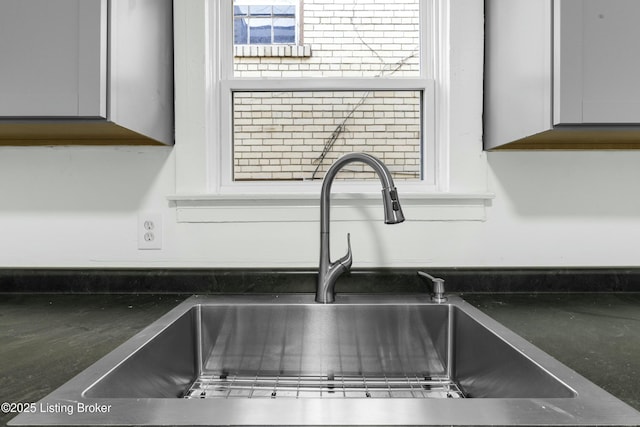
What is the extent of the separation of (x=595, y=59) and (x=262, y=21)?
1.00 m

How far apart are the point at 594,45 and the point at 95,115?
107 centimetres

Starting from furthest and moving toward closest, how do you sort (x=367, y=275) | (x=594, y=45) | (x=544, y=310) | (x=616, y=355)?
(x=367, y=275) < (x=544, y=310) < (x=594, y=45) < (x=616, y=355)

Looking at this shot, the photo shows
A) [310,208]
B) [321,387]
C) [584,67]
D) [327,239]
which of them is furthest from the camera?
[310,208]

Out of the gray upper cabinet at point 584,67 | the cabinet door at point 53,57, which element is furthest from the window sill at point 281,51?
the gray upper cabinet at point 584,67

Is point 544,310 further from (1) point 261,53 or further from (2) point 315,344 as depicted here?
(1) point 261,53

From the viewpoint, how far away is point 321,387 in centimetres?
101

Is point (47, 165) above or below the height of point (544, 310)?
above

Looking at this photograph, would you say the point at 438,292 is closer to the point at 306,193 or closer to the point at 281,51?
the point at 306,193

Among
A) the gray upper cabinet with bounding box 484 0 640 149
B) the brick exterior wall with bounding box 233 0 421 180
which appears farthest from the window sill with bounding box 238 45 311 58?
the gray upper cabinet with bounding box 484 0 640 149

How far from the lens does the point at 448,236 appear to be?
4.19 ft

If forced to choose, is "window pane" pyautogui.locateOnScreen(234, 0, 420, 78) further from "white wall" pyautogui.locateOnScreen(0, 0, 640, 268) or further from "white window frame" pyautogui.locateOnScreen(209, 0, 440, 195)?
"white wall" pyautogui.locateOnScreen(0, 0, 640, 268)

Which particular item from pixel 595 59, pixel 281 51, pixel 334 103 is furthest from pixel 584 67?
pixel 281 51

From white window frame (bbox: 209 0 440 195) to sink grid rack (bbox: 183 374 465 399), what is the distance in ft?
1.87

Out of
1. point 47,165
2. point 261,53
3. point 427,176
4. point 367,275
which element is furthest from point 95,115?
point 427,176
